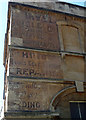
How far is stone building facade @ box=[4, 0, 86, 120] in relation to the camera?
689 centimetres

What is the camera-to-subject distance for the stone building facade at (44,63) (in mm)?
6887

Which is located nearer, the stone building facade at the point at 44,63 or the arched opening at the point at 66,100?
the stone building facade at the point at 44,63

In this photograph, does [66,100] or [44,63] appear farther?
[44,63]

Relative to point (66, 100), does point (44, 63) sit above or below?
above

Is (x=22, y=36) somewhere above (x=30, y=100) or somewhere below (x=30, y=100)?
above

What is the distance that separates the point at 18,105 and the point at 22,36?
12.1 ft

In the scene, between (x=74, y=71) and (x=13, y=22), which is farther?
(x=13, y=22)

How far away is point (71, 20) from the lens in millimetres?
10461

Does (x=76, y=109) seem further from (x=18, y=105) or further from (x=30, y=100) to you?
(x=18, y=105)

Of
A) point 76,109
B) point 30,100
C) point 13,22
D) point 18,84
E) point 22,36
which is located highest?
point 13,22

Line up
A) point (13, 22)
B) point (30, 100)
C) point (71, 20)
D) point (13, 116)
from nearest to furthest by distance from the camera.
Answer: point (13, 116), point (30, 100), point (13, 22), point (71, 20)

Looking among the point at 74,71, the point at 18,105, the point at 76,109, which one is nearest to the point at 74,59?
the point at 74,71

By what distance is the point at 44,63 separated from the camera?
26.6 ft

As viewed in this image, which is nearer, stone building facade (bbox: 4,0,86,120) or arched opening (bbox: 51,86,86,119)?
stone building facade (bbox: 4,0,86,120)
